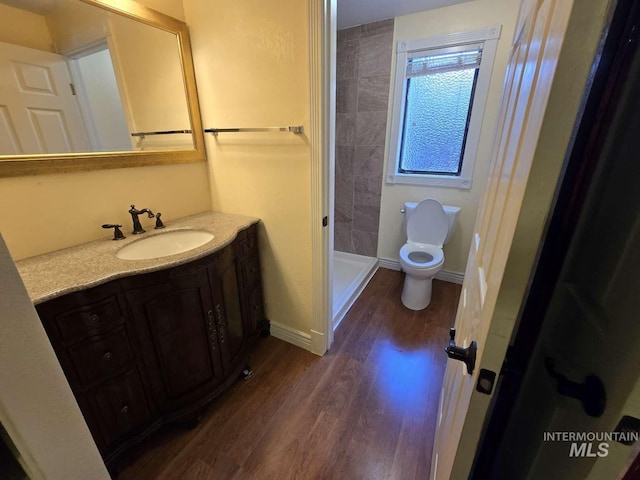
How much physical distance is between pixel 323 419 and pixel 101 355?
1.06 metres

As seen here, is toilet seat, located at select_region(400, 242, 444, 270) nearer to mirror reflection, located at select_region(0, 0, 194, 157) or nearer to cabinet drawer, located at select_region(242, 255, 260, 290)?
cabinet drawer, located at select_region(242, 255, 260, 290)

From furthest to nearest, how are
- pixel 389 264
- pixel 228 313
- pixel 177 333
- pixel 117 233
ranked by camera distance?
pixel 389 264 < pixel 228 313 < pixel 117 233 < pixel 177 333

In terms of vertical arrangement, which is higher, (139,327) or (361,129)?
(361,129)

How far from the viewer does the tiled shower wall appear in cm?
236

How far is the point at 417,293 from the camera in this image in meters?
2.21

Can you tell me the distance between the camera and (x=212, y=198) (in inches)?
73.0

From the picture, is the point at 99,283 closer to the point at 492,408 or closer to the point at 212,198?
the point at 212,198

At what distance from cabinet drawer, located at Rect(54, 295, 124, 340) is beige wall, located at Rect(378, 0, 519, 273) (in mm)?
2351

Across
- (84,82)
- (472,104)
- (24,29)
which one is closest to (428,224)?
(472,104)

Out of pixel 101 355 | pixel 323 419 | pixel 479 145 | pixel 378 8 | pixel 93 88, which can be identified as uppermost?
pixel 378 8

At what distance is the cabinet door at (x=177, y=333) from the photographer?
1.10 metres

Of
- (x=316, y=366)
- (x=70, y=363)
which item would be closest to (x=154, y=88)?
(x=70, y=363)

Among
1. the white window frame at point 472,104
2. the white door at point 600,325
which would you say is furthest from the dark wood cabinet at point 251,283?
the white window frame at point 472,104

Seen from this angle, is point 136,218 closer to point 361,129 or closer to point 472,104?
point 361,129
